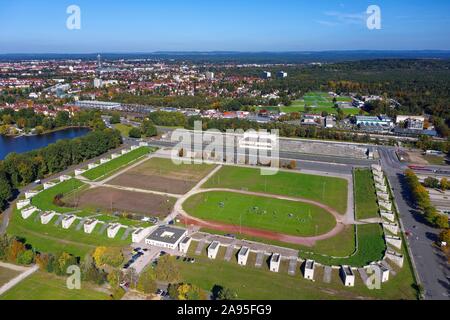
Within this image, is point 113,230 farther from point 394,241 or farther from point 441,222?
point 441,222

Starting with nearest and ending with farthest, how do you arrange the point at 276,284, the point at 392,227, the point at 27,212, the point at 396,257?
the point at 276,284 < the point at 396,257 < the point at 392,227 < the point at 27,212

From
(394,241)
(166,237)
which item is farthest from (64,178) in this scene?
(394,241)

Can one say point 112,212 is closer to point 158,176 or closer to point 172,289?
point 158,176

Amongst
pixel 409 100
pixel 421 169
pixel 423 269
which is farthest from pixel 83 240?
pixel 409 100

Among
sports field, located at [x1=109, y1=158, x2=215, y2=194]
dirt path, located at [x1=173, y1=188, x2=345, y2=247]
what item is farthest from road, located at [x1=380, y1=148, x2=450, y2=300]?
sports field, located at [x1=109, y1=158, x2=215, y2=194]

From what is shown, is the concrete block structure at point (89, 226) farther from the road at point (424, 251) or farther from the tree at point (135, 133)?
the tree at point (135, 133)

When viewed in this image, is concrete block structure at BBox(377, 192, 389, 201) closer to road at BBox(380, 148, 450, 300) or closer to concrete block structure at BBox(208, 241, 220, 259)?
road at BBox(380, 148, 450, 300)

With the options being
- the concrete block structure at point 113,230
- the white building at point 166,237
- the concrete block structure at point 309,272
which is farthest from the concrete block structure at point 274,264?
the concrete block structure at point 113,230
